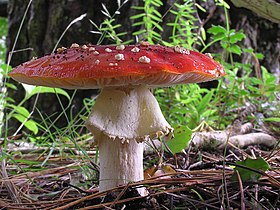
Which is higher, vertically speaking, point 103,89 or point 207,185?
point 103,89

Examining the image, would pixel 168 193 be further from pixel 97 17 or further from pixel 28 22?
pixel 28 22

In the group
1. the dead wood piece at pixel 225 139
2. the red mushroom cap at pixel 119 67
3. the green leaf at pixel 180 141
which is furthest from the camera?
the dead wood piece at pixel 225 139

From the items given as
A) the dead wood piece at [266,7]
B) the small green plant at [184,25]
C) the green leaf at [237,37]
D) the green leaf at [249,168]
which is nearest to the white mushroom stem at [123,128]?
the green leaf at [249,168]

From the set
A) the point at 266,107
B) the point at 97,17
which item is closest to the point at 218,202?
the point at 266,107

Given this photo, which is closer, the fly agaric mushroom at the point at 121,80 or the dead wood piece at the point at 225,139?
the fly agaric mushroom at the point at 121,80

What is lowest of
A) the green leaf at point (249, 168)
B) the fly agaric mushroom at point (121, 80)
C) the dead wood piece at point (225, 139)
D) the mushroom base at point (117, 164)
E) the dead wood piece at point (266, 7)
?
the dead wood piece at point (225, 139)

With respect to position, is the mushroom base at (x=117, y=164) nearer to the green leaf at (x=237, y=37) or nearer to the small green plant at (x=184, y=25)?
the small green plant at (x=184, y=25)
